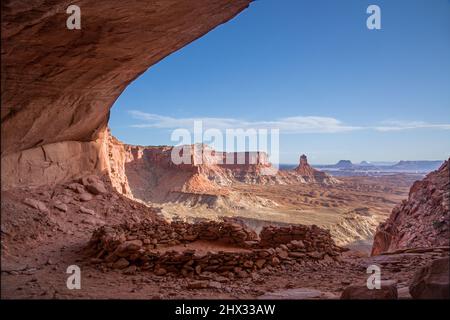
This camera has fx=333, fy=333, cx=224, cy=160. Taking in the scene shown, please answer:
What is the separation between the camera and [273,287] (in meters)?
5.15

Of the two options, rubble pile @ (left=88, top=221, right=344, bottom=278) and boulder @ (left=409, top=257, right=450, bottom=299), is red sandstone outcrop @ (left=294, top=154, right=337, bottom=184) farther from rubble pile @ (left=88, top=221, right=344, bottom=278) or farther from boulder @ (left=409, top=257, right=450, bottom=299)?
boulder @ (left=409, top=257, right=450, bottom=299)

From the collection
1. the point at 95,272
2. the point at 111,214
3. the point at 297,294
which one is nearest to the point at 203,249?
the point at 95,272

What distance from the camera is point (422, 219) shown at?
921 centimetres

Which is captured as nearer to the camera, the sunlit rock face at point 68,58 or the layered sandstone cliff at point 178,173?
the sunlit rock face at point 68,58

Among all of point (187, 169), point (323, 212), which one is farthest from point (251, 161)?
point (323, 212)

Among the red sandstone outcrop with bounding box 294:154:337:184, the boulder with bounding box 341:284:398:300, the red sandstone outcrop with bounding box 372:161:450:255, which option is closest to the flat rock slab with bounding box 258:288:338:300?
the boulder with bounding box 341:284:398:300

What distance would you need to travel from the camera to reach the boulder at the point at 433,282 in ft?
10.5

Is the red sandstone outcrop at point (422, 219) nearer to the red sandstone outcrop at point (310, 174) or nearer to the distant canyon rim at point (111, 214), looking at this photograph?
the distant canyon rim at point (111, 214)

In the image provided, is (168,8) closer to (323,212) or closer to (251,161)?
(323,212)

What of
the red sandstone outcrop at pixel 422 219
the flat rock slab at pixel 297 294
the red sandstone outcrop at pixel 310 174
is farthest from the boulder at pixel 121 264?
the red sandstone outcrop at pixel 310 174

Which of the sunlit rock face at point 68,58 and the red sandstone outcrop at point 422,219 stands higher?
the sunlit rock face at point 68,58

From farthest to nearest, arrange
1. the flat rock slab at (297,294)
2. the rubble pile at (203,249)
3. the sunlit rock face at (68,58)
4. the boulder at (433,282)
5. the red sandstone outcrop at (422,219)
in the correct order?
the red sandstone outcrop at (422,219) → the rubble pile at (203,249) → the sunlit rock face at (68,58) → the flat rock slab at (297,294) → the boulder at (433,282)

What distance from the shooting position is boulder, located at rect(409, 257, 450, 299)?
3191 mm

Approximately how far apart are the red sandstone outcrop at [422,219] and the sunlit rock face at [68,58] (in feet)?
22.6
